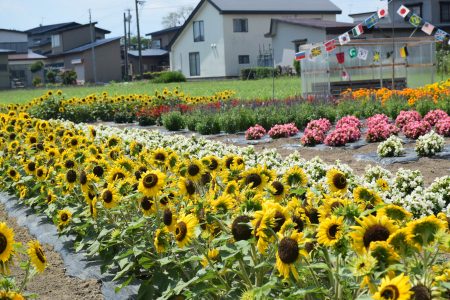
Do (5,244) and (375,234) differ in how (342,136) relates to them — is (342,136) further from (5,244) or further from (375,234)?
(375,234)

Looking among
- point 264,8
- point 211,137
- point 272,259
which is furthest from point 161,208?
point 264,8

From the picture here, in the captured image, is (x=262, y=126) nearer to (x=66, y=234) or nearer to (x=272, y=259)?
(x=66, y=234)

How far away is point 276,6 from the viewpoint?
48812 mm

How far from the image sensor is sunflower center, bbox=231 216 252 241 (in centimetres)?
273

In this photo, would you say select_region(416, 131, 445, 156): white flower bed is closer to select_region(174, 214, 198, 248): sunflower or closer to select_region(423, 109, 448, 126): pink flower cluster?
select_region(423, 109, 448, 126): pink flower cluster

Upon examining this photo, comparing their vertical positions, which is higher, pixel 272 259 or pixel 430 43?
pixel 430 43

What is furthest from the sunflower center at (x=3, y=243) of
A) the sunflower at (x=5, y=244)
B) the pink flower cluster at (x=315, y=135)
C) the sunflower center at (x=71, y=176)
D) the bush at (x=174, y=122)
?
the bush at (x=174, y=122)

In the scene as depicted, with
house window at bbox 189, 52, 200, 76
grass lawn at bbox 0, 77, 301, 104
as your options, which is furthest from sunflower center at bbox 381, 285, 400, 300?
house window at bbox 189, 52, 200, 76

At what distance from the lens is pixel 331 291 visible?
104 inches

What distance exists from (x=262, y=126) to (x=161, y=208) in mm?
9146

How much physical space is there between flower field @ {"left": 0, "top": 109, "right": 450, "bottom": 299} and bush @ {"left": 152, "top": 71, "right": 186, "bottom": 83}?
38.9 m

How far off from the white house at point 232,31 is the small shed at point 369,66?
26266mm

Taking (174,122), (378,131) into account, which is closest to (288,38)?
(174,122)

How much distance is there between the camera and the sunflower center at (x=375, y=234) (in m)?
2.23
